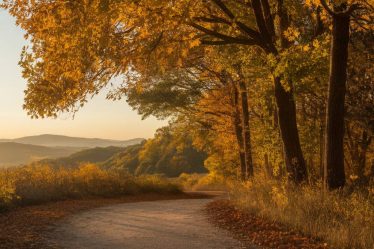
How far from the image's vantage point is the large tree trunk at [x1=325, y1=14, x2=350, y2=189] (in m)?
10.4

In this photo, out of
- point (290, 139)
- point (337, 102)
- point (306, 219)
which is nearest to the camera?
point (306, 219)

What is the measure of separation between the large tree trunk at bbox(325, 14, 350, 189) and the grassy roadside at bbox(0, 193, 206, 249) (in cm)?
675

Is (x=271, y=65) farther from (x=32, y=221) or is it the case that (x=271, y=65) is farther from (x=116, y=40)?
(x=32, y=221)

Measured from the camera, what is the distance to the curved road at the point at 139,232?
846cm

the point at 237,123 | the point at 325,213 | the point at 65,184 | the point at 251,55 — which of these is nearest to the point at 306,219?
the point at 325,213

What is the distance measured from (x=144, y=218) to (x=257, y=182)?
11.7ft

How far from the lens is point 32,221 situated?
11156mm

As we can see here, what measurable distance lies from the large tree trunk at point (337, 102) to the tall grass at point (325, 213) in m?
0.65

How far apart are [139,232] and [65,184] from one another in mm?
9114

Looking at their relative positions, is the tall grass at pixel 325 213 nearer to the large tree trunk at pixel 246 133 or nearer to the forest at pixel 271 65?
the forest at pixel 271 65

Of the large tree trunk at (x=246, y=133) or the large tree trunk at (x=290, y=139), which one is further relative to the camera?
the large tree trunk at (x=246, y=133)

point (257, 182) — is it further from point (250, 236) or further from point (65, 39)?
point (65, 39)

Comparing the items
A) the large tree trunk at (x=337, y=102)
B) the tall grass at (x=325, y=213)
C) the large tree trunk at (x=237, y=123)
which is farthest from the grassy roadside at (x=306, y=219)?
the large tree trunk at (x=237, y=123)

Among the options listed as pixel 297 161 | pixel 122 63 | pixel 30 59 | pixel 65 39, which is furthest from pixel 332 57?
pixel 30 59
